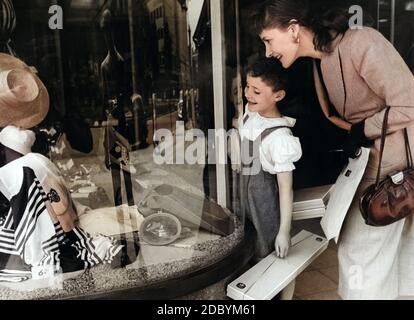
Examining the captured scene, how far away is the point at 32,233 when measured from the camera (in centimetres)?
214

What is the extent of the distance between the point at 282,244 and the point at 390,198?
0.52 metres

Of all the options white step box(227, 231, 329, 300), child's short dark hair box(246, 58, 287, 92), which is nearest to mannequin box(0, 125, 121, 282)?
white step box(227, 231, 329, 300)

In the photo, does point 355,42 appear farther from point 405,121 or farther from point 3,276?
point 3,276

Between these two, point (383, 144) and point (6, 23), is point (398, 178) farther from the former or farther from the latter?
point (6, 23)

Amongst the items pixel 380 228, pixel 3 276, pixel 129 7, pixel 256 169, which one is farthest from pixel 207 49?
pixel 3 276

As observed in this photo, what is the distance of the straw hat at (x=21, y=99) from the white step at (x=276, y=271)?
44.9 inches

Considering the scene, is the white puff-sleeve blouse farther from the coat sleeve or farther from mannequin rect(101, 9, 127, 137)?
mannequin rect(101, 9, 127, 137)

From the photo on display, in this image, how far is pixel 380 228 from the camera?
89.4 inches

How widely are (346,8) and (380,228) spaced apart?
3.22ft

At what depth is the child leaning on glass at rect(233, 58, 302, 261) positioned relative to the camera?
2.16 metres

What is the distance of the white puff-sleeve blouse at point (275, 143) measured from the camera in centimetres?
218

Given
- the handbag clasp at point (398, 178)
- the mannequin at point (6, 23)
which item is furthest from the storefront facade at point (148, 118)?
the handbag clasp at point (398, 178)

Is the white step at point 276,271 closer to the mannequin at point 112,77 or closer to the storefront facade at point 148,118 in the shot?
the storefront facade at point 148,118

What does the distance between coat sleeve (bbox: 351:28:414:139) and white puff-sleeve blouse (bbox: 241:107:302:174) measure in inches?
12.9
